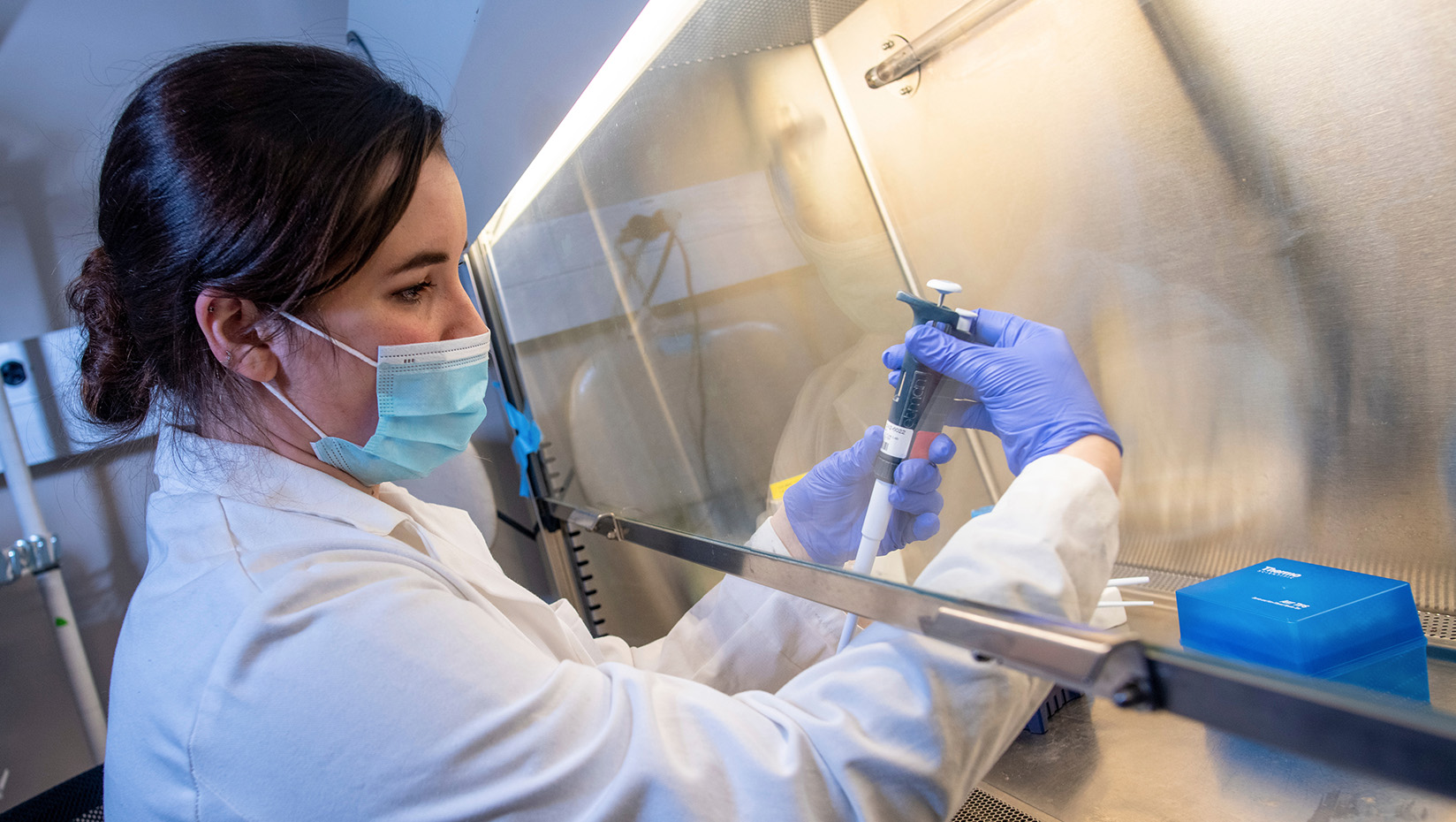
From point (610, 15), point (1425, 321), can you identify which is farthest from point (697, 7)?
point (1425, 321)

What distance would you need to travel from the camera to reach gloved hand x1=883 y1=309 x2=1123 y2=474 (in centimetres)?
64

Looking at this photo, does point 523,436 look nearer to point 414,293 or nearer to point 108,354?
point 108,354

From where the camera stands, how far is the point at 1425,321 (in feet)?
2.15

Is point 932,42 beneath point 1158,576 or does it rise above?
above

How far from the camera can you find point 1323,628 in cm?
58

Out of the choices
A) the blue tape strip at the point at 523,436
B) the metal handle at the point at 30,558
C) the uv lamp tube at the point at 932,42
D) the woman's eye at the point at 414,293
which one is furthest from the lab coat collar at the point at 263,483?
the metal handle at the point at 30,558

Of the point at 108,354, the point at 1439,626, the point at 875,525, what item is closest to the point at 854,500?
the point at 875,525

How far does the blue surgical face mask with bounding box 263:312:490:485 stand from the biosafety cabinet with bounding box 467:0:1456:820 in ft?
1.16

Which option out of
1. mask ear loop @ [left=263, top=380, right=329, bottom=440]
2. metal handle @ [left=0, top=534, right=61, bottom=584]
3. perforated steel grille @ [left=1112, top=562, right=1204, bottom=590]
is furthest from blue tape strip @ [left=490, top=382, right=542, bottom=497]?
perforated steel grille @ [left=1112, top=562, right=1204, bottom=590]

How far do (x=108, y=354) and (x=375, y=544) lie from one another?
0.48 meters

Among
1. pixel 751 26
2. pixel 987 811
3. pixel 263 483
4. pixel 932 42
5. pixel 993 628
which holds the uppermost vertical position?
pixel 751 26

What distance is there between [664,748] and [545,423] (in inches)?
56.0

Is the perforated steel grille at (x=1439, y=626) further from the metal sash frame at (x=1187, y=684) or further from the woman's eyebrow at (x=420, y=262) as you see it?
the woman's eyebrow at (x=420, y=262)

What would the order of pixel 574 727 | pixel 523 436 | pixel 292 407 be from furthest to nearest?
1. pixel 523 436
2. pixel 292 407
3. pixel 574 727
